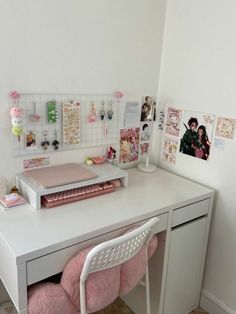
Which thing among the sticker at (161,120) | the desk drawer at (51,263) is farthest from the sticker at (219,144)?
the desk drawer at (51,263)

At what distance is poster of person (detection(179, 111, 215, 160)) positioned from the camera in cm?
168

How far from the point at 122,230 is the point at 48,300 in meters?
0.40

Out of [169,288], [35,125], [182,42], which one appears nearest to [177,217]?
[169,288]

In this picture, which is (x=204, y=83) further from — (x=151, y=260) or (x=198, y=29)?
(x=151, y=260)

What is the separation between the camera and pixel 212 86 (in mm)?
1629

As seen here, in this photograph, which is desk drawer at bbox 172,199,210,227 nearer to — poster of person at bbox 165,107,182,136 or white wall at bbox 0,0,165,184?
poster of person at bbox 165,107,182,136

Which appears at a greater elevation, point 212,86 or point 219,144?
point 212,86

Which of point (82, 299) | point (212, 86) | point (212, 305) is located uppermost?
point (212, 86)

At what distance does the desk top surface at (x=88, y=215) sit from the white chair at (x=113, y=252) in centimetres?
12

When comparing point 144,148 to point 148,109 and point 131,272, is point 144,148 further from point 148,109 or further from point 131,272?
point 131,272

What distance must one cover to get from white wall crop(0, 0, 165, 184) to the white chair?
0.68 meters

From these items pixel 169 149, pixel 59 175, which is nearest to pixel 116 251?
pixel 59 175

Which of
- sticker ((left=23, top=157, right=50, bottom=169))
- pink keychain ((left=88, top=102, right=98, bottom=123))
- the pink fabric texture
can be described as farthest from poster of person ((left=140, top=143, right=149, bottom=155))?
the pink fabric texture

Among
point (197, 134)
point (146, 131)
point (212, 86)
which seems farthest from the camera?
point (146, 131)
